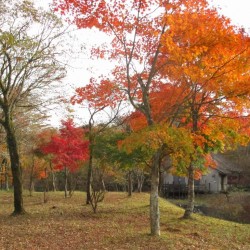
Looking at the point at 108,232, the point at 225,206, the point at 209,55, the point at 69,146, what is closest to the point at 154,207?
the point at 108,232

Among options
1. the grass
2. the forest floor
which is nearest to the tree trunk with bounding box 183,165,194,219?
the grass

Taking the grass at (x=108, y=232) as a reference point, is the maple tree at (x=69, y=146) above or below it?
above

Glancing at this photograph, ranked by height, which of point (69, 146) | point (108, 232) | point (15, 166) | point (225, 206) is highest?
point (69, 146)

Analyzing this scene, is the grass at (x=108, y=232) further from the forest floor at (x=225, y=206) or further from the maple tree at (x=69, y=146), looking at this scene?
the forest floor at (x=225, y=206)

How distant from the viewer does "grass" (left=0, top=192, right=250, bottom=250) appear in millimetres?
10516

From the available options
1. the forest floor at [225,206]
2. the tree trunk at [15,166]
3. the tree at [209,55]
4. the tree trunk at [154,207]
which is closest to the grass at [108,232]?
the tree trunk at [154,207]

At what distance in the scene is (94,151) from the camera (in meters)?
19.0

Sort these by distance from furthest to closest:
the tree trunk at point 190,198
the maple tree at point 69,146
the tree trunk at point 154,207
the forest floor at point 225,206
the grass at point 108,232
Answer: the forest floor at point 225,206 < the maple tree at point 69,146 < the tree trunk at point 190,198 < the tree trunk at point 154,207 < the grass at point 108,232

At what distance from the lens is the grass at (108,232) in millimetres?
10516

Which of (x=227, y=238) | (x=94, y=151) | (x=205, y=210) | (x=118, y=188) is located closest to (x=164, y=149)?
(x=227, y=238)

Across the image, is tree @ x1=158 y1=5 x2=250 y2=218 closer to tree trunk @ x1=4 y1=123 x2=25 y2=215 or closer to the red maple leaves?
tree trunk @ x1=4 y1=123 x2=25 y2=215

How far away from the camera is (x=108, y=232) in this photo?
12.3 metres

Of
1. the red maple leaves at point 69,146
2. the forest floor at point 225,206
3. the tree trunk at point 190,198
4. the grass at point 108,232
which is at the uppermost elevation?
the red maple leaves at point 69,146

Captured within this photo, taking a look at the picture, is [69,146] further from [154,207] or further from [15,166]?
[154,207]
